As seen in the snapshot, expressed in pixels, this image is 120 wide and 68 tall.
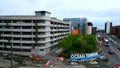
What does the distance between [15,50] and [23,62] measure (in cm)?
1983

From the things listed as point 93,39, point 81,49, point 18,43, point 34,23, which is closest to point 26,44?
point 18,43

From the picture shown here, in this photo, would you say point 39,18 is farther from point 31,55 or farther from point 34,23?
point 31,55

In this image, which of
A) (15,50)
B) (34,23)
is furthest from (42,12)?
(15,50)

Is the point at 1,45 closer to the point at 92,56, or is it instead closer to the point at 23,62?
the point at 23,62

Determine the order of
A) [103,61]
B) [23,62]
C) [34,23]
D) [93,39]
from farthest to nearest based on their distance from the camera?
[93,39] → [34,23] → [103,61] → [23,62]

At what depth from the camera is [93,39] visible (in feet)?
326

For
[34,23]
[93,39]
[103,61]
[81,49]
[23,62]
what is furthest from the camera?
[93,39]

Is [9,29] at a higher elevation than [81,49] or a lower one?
higher

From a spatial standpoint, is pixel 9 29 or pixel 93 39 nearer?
pixel 9 29

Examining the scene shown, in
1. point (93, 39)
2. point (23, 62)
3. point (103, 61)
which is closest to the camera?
point (23, 62)

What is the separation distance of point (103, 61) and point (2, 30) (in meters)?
43.9

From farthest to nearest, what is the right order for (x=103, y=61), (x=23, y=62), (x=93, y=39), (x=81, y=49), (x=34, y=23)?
(x=93, y=39)
(x=81, y=49)
(x=34, y=23)
(x=103, y=61)
(x=23, y=62)

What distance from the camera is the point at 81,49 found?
3622 inches

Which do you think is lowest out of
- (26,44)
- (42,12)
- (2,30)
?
(26,44)
